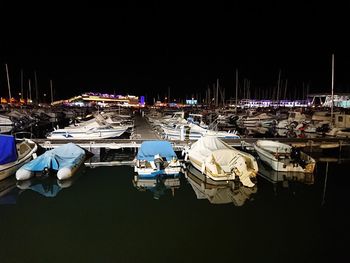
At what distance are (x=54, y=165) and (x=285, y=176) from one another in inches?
555

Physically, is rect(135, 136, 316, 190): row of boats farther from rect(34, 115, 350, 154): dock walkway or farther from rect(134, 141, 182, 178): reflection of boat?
rect(34, 115, 350, 154): dock walkway

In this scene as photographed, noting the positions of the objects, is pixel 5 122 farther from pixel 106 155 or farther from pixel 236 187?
pixel 236 187

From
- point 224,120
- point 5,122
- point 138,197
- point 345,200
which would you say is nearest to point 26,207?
point 138,197

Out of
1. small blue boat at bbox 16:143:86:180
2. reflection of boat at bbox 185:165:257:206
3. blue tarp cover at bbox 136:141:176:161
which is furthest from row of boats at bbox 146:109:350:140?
small blue boat at bbox 16:143:86:180

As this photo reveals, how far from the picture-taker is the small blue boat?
53.5 ft

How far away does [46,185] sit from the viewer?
1596 cm

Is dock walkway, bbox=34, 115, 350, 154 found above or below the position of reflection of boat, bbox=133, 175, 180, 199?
Answer: above

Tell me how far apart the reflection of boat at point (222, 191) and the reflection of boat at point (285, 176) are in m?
2.27

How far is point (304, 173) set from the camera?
1831 centimetres

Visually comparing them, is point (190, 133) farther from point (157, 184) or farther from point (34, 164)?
point (34, 164)

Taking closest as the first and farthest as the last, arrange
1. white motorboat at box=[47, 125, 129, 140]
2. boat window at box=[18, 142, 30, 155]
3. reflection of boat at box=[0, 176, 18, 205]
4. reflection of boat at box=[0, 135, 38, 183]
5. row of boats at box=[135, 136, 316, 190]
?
reflection of boat at box=[0, 176, 18, 205], row of boats at box=[135, 136, 316, 190], reflection of boat at box=[0, 135, 38, 183], boat window at box=[18, 142, 30, 155], white motorboat at box=[47, 125, 129, 140]

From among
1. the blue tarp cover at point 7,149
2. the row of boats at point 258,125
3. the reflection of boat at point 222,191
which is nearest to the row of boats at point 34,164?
the blue tarp cover at point 7,149

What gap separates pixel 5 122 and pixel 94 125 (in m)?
23.3

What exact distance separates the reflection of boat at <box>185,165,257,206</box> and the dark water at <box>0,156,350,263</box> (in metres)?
0.30
